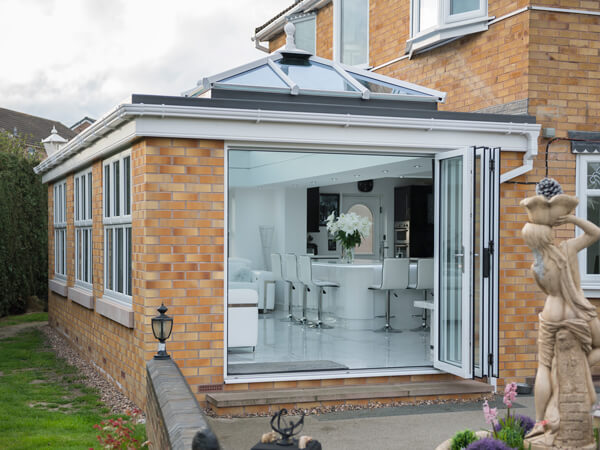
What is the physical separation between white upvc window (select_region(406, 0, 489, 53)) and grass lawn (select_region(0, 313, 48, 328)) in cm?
993

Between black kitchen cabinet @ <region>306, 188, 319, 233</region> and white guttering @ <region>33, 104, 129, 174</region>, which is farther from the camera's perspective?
black kitchen cabinet @ <region>306, 188, 319, 233</region>

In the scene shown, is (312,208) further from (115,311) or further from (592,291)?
(115,311)

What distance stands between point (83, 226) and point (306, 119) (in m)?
4.94

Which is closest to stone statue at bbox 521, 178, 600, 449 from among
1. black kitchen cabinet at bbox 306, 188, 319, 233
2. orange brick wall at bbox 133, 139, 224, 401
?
orange brick wall at bbox 133, 139, 224, 401

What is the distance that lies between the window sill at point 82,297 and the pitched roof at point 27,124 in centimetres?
2069

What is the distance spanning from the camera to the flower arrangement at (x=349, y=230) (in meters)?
12.0

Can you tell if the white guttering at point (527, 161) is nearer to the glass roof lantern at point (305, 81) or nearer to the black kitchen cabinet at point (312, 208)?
the glass roof lantern at point (305, 81)

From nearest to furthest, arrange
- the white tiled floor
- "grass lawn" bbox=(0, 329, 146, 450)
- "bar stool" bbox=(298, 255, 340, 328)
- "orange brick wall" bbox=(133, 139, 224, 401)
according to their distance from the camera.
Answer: "grass lawn" bbox=(0, 329, 146, 450) → "orange brick wall" bbox=(133, 139, 224, 401) → the white tiled floor → "bar stool" bbox=(298, 255, 340, 328)

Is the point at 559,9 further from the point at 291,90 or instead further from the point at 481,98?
the point at 291,90

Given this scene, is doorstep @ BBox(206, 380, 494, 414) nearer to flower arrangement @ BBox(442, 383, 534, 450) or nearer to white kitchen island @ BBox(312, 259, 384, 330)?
flower arrangement @ BBox(442, 383, 534, 450)

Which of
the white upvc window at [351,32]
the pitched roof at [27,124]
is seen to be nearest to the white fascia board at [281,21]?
the white upvc window at [351,32]

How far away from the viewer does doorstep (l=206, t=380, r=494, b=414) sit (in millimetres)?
6715

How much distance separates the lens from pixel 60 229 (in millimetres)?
13031

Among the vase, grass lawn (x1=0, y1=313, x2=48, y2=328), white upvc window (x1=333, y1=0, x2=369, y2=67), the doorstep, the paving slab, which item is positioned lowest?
grass lawn (x1=0, y1=313, x2=48, y2=328)
